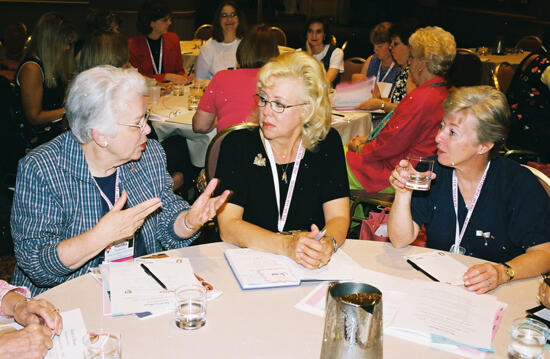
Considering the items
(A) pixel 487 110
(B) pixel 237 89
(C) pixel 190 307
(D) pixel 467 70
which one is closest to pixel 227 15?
(B) pixel 237 89

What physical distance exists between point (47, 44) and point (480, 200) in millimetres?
3418

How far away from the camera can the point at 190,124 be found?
163 inches

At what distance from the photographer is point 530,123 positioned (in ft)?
15.8

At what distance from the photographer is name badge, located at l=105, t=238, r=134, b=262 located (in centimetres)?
202

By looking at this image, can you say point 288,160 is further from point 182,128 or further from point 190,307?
point 182,128

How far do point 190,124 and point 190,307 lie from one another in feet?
8.91

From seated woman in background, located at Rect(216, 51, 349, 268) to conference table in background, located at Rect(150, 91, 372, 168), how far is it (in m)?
1.84

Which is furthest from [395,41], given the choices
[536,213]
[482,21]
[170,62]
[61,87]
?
[482,21]

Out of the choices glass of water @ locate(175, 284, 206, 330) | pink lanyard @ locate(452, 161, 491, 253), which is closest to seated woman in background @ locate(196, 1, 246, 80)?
pink lanyard @ locate(452, 161, 491, 253)

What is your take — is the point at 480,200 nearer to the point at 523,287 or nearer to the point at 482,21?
the point at 523,287

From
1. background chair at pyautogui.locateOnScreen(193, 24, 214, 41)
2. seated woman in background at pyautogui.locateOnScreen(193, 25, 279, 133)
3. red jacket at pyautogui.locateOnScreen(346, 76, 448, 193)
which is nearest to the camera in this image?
red jacket at pyautogui.locateOnScreen(346, 76, 448, 193)

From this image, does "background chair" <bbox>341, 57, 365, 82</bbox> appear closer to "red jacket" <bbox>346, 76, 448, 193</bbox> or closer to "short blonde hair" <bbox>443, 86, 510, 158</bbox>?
"red jacket" <bbox>346, 76, 448, 193</bbox>

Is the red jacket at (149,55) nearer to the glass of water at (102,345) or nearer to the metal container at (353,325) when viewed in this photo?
the glass of water at (102,345)

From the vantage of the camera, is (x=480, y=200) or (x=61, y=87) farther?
(x=61, y=87)
